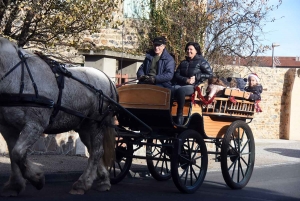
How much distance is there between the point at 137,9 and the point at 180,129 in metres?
10.3

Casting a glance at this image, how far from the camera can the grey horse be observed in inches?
308

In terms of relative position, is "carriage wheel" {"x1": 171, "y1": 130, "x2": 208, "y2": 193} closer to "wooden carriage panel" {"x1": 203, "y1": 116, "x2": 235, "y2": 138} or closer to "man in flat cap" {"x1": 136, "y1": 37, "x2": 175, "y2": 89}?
"wooden carriage panel" {"x1": 203, "y1": 116, "x2": 235, "y2": 138}

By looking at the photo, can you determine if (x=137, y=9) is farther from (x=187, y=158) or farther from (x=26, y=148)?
(x=26, y=148)

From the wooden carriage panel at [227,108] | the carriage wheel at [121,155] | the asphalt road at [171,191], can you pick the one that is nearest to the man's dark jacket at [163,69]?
the wooden carriage panel at [227,108]

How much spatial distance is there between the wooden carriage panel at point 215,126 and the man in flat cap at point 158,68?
952 millimetres

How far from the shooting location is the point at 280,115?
93.0ft

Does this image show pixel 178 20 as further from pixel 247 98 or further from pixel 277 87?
pixel 277 87

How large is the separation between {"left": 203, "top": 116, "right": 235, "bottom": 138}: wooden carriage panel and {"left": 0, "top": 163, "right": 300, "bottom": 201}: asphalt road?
93 centimetres

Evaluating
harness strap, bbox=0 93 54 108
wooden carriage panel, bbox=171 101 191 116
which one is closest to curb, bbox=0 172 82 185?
wooden carriage panel, bbox=171 101 191 116

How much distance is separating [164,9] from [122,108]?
954 centimetres

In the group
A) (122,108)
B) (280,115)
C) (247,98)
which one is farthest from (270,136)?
(122,108)

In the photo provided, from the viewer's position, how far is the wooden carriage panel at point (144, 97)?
9492 millimetres

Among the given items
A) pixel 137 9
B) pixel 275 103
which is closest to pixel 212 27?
pixel 137 9

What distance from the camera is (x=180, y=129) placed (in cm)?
981
